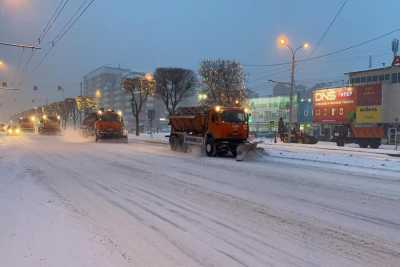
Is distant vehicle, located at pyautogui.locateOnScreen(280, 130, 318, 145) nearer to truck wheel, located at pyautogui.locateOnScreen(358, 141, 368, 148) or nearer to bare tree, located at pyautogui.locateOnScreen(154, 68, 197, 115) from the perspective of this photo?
truck wheel, located at pyautogui.locateOnScreen(358, 141, 368, 148)

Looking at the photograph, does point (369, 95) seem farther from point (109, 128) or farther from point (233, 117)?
point (233, 117)

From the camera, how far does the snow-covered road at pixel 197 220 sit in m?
6.55

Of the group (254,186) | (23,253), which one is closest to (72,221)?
(23,253)

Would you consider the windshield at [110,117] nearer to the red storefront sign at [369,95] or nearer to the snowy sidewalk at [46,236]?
the snowy sidewalk at [46,236]

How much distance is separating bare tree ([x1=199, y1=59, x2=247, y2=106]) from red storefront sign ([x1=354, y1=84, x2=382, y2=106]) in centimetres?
1562

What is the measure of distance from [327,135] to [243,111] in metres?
40.1

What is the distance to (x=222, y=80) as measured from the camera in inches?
2274

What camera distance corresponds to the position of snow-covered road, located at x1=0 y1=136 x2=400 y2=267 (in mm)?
6555

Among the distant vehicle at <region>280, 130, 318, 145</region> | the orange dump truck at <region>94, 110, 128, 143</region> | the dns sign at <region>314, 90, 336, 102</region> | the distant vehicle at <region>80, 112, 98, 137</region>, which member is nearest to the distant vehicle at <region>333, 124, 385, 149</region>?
the distant vehicle at <region>280, 130, 318, 145</region>

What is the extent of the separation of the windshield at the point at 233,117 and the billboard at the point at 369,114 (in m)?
37.1

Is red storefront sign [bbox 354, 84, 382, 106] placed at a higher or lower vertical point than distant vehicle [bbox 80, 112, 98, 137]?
higher

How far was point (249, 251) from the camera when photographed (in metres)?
6.80

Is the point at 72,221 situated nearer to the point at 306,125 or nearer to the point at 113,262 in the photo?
the point at 113,262

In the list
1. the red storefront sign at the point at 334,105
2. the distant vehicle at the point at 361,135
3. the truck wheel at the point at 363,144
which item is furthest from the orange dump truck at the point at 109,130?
the red storefront sign at the point at 334,105
